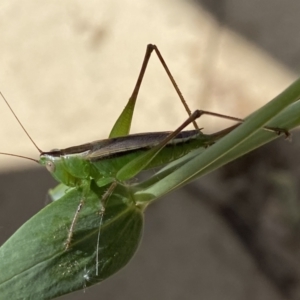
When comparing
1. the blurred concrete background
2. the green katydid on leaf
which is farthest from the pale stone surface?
the green katydid on leaf

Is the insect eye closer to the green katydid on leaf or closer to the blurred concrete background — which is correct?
the green katydid on leaf

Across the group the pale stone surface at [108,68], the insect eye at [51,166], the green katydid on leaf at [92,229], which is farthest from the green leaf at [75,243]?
the pale stone surface at [108,68]

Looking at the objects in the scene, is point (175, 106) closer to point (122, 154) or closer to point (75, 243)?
point (122, 154)

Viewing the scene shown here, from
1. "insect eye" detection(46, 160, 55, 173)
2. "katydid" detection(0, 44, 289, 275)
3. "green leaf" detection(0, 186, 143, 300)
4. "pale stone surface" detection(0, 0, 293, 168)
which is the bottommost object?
"green leaf" detection(0, 186, 143, 300)

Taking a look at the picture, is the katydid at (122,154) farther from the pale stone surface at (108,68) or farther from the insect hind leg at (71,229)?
the pale stone surface at (108,68)

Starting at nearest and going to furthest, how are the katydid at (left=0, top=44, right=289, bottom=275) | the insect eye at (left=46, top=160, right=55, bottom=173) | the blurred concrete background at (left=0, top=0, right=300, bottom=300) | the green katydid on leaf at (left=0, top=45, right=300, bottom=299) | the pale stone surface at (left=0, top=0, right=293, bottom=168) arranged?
the green katydid on leaf at (left=0, top=45, right=300, bottom=299), the katydid at (left=0, top=44, right=289, bottom=275), the insect eye at (left=46, top=160, right=55, bottom=173), the blurred concrete background at (left=0, top=0, right=300, bottom=300), the pale stone surface at (left=0, top=0, right=293, bottom=168)

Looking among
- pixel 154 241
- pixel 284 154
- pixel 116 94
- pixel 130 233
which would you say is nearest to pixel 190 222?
pixel 154 241
